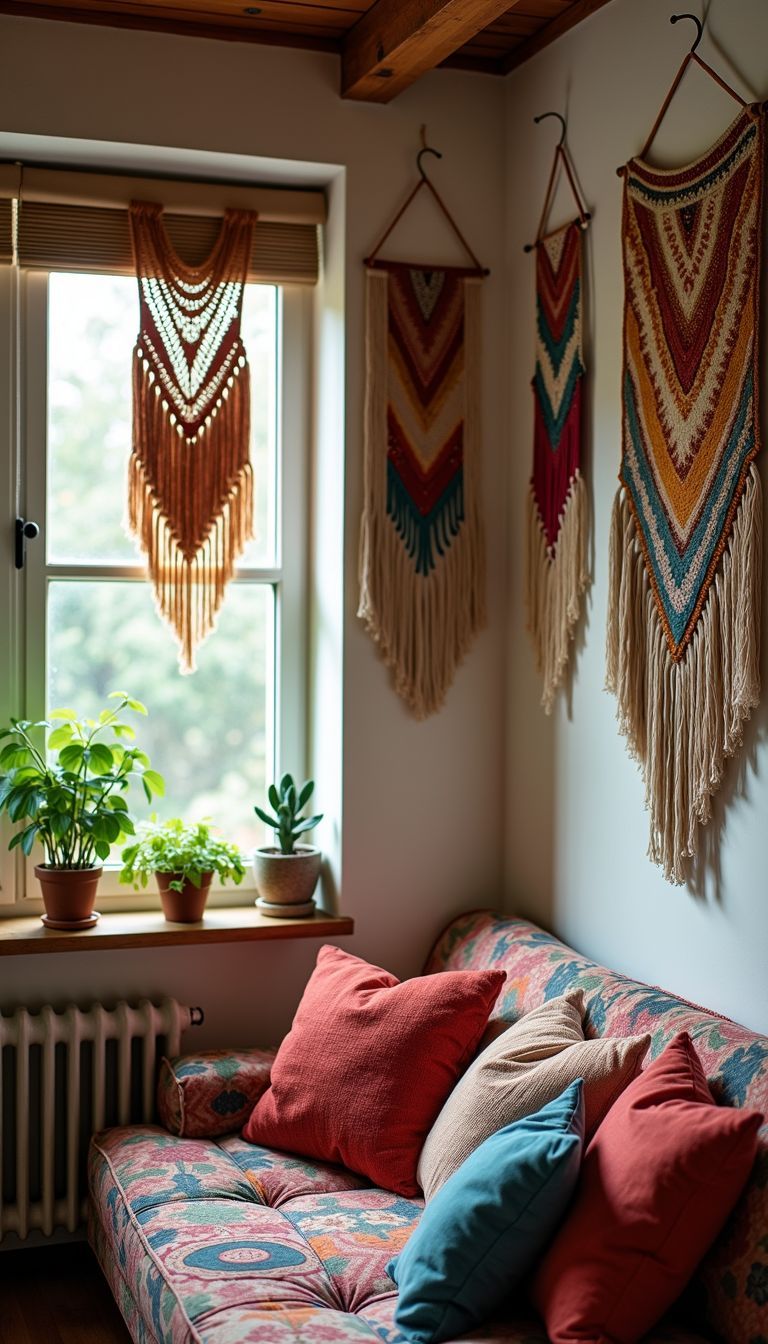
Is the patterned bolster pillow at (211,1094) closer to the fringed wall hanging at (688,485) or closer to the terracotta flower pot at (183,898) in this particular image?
the terracotta flower pot at (183,898)

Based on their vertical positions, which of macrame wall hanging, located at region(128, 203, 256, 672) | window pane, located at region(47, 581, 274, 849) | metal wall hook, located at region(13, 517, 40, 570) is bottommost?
window pane, located at region(47, 581, 274, 849)

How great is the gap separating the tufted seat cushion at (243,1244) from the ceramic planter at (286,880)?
0.54m

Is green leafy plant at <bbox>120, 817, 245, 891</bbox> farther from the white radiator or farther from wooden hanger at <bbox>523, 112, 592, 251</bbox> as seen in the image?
wooden hanger at <bbox>523, 112, 592, 251</bbox>

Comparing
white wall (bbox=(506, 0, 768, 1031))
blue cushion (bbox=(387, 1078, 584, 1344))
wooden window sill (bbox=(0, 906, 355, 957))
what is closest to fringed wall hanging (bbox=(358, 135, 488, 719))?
white wall (bbox=(506, 0, 768, 1031))

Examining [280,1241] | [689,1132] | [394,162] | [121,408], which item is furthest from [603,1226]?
[394,162]

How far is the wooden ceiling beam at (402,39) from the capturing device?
247cm

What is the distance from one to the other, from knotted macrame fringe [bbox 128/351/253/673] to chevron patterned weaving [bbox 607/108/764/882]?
38.1 inches

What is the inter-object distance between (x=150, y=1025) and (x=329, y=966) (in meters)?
0.41

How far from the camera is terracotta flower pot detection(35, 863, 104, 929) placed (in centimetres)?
287

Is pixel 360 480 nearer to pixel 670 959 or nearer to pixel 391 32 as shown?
pixel 391 32

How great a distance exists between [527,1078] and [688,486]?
3.46 ft

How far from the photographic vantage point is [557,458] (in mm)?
2873

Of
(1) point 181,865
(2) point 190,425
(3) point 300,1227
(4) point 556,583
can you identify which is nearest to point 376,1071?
(3) point 300,1227

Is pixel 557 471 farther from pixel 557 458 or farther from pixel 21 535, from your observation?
pixel 21 535
